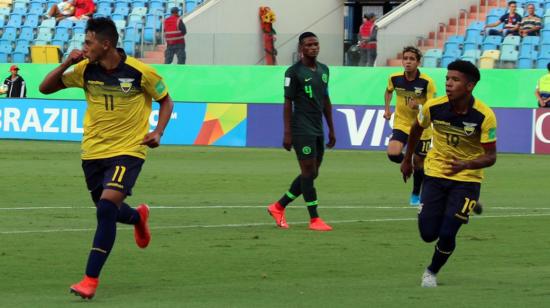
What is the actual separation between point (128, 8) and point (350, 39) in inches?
282

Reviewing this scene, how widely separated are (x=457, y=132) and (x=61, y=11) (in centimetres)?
2976

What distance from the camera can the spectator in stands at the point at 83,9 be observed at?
38.4 m

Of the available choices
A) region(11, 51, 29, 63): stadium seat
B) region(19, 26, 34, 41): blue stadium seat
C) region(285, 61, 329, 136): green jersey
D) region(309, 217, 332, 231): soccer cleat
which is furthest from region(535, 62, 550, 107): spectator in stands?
region(19, 26, 34, 41): blue stadium seat

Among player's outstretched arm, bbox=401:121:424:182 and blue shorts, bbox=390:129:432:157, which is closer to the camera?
player's outstretched arm, bbox=401:121:424:182

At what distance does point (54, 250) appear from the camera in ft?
39.8

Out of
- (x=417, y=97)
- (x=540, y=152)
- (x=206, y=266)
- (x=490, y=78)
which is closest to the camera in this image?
(x=206, y=266)

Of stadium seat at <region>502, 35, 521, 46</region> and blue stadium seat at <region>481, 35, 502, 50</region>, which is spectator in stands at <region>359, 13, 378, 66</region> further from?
stadium seat at <region>502, 35, 521, 46</region>

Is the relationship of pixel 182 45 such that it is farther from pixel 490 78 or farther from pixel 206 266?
pixel 206 266

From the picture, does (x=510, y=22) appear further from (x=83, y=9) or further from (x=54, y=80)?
(x=54, y=80)

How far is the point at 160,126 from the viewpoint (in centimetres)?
998

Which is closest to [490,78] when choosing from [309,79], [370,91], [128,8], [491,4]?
[370,91]

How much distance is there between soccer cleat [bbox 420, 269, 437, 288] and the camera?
10008 millimetres

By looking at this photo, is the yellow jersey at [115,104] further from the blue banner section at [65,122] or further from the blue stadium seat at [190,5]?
the blue stadium seat at [190,5]

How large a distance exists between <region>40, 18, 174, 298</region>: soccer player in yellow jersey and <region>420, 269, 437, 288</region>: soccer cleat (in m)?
2.36
